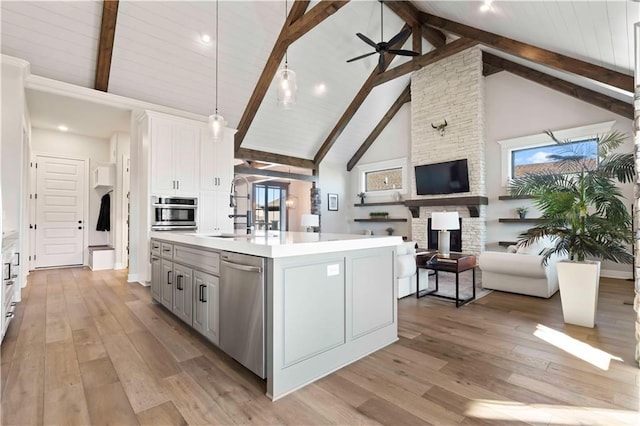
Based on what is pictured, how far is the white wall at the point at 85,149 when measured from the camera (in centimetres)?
637

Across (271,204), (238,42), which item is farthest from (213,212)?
(271,204)

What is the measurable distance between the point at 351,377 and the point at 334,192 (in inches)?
300

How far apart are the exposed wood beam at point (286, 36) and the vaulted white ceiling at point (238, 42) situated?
0.40 feet

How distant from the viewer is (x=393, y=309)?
2678 mm

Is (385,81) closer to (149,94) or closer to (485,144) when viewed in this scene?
(485,144)

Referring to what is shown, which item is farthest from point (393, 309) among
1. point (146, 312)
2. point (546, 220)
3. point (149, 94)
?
point (149, 94)

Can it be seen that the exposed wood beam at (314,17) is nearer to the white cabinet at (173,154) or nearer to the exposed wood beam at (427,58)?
the white cabinet at (173,154)

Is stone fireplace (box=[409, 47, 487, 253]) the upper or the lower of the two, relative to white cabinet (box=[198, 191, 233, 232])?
upper

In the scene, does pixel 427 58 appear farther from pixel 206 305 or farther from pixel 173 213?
pixel 206 305

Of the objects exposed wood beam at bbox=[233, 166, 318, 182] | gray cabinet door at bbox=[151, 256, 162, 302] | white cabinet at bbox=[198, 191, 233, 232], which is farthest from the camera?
exposed wood beam at bbox=[233, 166, 318, 182]

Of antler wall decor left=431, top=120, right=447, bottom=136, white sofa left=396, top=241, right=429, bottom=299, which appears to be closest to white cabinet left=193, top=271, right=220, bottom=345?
white sofa left=396, top=241, right=429, bottom=299

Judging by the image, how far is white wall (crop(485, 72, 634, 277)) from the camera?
18.4 feet

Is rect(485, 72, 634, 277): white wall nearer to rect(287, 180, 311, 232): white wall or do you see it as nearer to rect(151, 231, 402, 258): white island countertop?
rect(151, 231, 402, 258): white island countertop

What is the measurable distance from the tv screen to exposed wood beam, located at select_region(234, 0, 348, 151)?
405 cm
